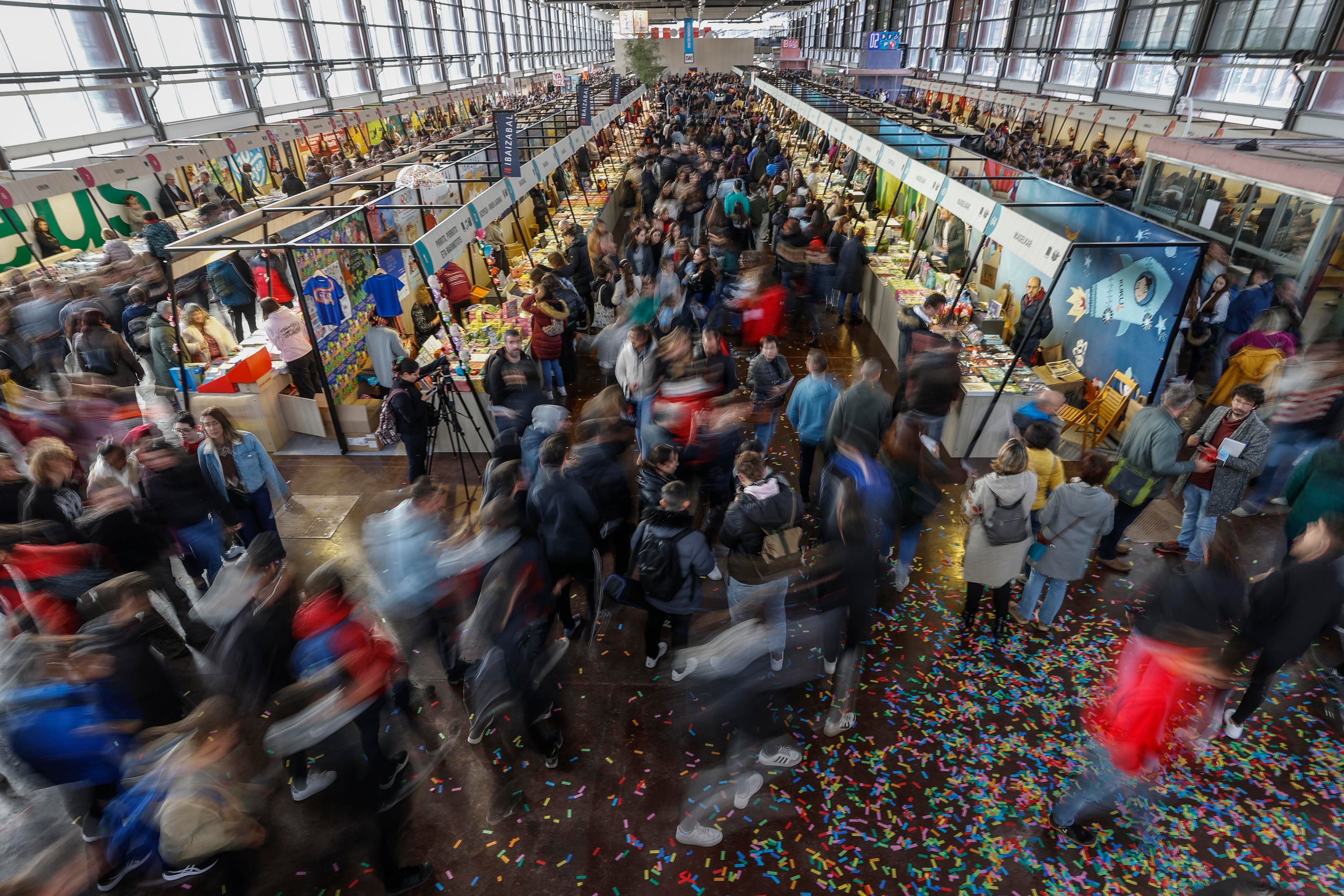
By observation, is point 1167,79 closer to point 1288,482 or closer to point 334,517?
point 1288,482

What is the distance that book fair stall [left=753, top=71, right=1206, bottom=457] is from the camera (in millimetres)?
6453

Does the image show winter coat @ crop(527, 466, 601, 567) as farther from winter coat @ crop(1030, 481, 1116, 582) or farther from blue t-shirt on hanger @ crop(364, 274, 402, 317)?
blue t-shirt on hanger @ crop(364, 274, 402, 317)

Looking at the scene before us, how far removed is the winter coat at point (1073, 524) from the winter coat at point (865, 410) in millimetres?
1241

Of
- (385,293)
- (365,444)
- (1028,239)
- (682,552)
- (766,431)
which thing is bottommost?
(365,444)

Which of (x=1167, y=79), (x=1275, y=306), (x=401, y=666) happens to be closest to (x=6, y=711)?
(x=401, y=666)

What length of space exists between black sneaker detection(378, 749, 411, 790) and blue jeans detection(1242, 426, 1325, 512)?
6.76 meters

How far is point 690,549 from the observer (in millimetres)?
3830

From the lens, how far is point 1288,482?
467 cm

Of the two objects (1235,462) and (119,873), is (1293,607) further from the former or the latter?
(119,873)

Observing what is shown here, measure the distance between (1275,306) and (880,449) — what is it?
4.79 meters

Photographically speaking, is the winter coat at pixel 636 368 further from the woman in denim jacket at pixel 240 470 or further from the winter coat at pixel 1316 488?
the winter coat at pixel 1316 488

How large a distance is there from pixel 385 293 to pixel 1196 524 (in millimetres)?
8008

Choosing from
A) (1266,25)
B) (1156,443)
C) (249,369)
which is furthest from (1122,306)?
(1266,25)

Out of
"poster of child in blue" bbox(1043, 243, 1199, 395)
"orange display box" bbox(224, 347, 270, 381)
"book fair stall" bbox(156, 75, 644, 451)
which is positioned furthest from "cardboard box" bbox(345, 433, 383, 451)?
"poster of child in blue" bbox(1043, 243, 1199, 395)
